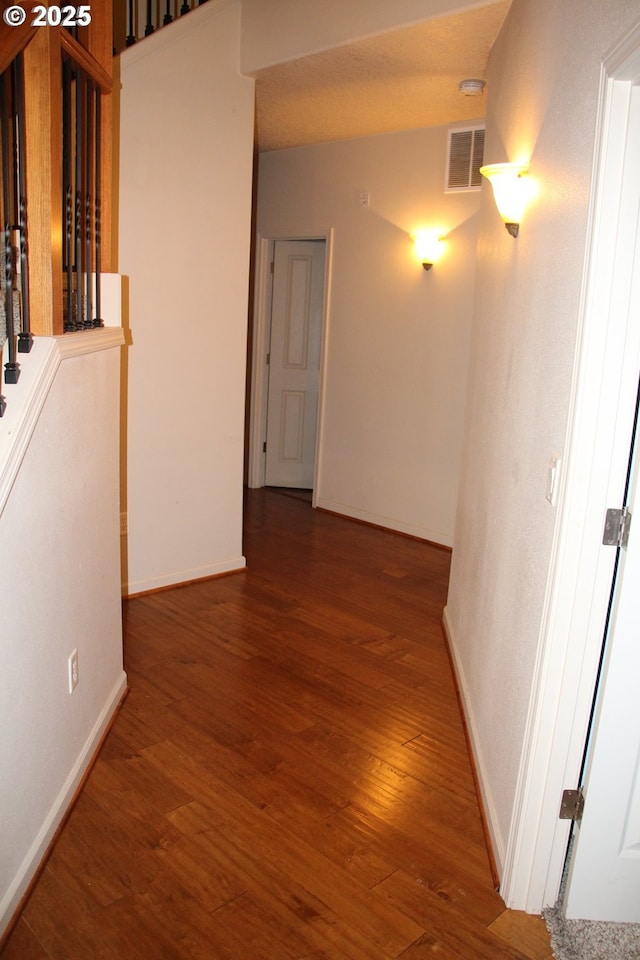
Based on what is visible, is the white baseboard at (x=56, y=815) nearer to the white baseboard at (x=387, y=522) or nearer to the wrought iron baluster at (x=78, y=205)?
the wrought iron baluster at (x=78, y=205)

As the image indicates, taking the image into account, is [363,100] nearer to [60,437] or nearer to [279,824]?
[60,437]

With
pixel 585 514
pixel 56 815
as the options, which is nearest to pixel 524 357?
pixel 585 514

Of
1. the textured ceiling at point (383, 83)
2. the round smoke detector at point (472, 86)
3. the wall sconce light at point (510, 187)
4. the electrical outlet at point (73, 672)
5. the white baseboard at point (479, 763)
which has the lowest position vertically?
the white baseboard at point (479, 763)

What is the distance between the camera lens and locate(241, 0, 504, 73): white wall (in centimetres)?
335

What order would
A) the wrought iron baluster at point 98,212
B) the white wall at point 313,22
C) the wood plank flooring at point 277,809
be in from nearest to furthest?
the wood plank flooring at point 277,809 < the wrought iron baluster at point 98,212 < the white wall at point 313,22

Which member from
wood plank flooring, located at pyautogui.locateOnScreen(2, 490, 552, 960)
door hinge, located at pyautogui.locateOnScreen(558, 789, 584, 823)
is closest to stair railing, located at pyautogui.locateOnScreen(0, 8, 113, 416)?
wood plank flooring, located at pyautogui.locateOnScreen(2, 490, 552, 960)

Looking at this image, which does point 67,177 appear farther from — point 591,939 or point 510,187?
point 591,939

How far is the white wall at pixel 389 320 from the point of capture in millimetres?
5141

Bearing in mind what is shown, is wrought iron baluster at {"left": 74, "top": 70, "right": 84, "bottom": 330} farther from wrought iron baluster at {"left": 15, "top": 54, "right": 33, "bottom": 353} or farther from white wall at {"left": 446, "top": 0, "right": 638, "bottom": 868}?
white wall at {"left": 446, "top": 0, "right": 638, "bottom": 868}

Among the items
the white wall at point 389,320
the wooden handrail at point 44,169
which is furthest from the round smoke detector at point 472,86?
the wooden handrail at point 44,169

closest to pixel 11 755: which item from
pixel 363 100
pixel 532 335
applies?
pixel 532 335

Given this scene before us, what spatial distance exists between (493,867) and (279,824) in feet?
2.05

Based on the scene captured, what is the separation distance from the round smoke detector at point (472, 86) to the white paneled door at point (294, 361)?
7.64 ft

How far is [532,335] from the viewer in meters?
2.29
